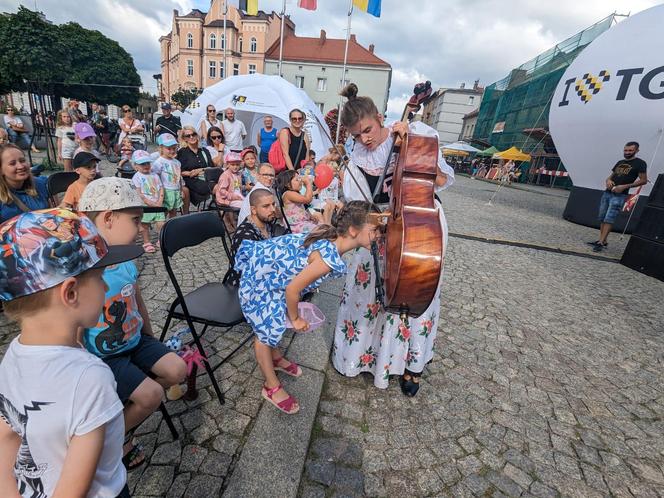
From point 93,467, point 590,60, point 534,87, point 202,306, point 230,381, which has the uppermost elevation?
point 534,87

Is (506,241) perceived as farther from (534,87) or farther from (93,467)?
(534,87)

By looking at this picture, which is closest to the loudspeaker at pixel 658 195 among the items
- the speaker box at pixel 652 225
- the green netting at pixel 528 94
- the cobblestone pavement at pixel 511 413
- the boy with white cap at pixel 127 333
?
the speaker box at pixel 652 225

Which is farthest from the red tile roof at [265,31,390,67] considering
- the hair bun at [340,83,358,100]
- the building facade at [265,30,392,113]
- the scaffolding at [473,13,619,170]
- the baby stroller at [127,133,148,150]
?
the hair bun at [340,83,358,100]

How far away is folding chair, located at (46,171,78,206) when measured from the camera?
152 inches

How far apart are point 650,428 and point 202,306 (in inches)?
137

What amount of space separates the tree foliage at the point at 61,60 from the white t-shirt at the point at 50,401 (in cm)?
1047

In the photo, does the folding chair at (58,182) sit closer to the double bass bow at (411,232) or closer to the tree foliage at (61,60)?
the double bass bow at (411,232)

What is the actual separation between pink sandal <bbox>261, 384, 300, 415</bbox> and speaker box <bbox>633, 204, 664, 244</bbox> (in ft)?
24.0

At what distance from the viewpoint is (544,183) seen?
26.6 meters

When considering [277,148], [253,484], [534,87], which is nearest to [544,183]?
[534,87]

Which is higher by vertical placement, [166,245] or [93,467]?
[166,245]

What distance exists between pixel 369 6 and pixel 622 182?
13.7 meters

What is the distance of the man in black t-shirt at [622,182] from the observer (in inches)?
277

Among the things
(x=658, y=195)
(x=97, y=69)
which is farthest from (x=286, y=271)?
(x=97, y=69)
